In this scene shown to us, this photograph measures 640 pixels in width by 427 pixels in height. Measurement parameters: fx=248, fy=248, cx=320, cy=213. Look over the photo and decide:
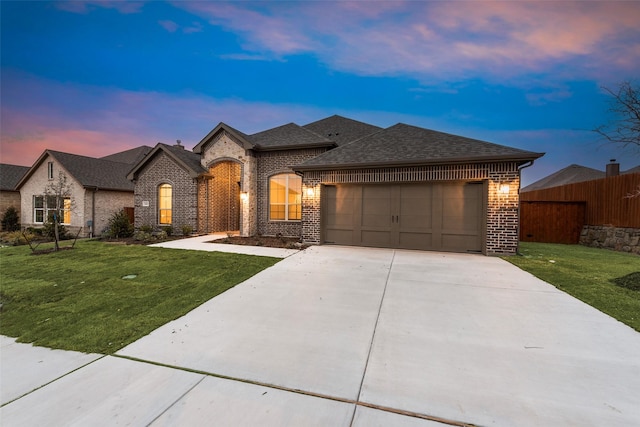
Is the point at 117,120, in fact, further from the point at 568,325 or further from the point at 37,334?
the point at 568,325

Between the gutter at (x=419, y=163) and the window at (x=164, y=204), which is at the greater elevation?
the gutter at (x=419, y=163)

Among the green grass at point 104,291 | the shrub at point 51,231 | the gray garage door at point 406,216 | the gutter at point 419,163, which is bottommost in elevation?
the green grass at point 104,291

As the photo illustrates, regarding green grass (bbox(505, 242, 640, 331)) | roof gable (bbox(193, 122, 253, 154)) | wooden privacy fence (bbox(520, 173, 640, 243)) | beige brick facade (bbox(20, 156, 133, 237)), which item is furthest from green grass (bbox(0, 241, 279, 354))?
wooden privacy fence (bbox(520, 173, 640, 243))

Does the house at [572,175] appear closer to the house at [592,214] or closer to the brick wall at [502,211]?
the house at [592,214]

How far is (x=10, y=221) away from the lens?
53.7ft

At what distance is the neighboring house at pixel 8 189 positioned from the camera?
1705 centimetres

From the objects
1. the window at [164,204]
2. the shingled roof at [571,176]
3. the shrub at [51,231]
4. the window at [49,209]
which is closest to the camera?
the shrub at [51,231]

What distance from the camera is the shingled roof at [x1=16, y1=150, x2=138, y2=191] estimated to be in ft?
49.0

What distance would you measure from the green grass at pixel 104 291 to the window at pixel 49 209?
7.93 metres

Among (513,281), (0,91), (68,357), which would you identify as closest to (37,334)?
(68,357)

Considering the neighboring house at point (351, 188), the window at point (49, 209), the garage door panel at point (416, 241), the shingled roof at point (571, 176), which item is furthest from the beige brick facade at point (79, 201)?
the shingled roof at point (571, 176)

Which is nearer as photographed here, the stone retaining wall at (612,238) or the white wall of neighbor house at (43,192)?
the stone retaining wall at (612,238)

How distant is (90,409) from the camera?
2.02 m

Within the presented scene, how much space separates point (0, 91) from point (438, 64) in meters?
23.5
